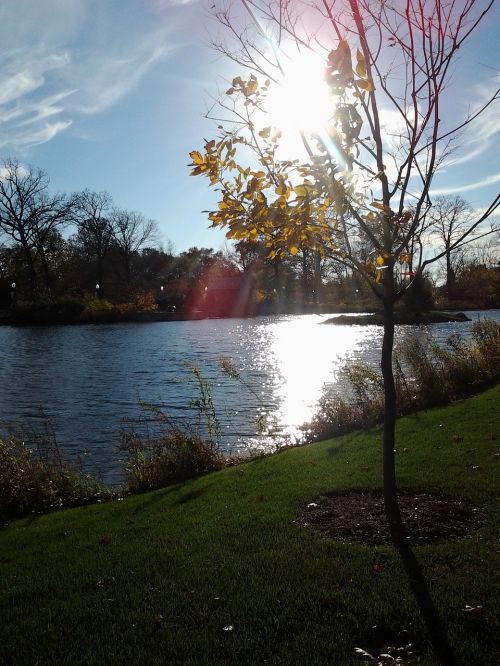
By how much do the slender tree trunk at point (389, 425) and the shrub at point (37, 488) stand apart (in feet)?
13.8

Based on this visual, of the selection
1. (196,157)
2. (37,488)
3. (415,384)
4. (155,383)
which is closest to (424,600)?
(196,157)

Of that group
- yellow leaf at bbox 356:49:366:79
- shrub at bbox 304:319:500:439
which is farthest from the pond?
yellow leaf at bbox 356:49:366:79

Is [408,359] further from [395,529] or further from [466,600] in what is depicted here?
[466,600]

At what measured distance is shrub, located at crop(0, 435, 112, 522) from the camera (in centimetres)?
752

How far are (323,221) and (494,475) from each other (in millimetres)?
3370

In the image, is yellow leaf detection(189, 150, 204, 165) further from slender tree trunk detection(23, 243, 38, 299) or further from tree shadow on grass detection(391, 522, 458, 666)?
slender tree trunk detection(23, 243, 38, 299)

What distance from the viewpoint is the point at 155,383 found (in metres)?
19.2

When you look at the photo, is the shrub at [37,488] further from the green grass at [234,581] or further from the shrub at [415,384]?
the shrub at [415,384]

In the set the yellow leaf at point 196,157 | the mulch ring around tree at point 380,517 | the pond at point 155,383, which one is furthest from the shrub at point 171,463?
the yellow leaf at point 196,157

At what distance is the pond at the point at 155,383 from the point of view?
12352 millimetres

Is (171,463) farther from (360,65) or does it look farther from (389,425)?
(360,65)

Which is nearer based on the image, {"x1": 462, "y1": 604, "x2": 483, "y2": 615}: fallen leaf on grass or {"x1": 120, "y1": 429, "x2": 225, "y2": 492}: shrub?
{"x1": 462, "y1": 604, "x2": 483, "y2": 615}: fallen leaf on grass

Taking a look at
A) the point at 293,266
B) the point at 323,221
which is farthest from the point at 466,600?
the point at 293,266

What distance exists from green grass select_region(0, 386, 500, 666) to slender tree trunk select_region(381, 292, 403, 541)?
490mm
